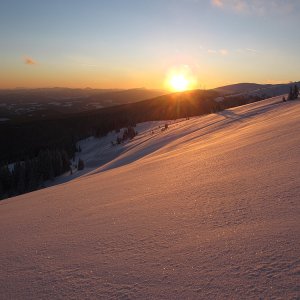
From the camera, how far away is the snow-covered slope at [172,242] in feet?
7.30

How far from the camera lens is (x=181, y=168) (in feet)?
22.0

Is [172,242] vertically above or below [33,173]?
above

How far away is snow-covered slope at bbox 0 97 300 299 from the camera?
2225mm

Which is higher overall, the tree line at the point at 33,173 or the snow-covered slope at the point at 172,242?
the snow-covered slope at the point at 172,242

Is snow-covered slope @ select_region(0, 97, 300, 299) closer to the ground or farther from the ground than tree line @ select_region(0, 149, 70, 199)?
farther from the ground

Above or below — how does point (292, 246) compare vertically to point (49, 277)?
above

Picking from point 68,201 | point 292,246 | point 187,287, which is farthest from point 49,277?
point 68,201

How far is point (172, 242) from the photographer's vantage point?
9.80 ft

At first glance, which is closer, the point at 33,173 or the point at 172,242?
the point at 172,242

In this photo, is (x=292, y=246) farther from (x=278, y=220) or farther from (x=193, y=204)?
(x=193, y=204)

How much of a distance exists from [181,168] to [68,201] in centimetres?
238

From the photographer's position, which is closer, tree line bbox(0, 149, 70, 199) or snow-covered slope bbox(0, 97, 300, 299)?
snow-covered slope bbox(0, 97, 300, 299)

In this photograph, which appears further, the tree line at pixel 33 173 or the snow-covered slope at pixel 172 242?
the tree line at pixel 33 173

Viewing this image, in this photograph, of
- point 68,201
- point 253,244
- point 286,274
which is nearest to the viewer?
point 286,274
